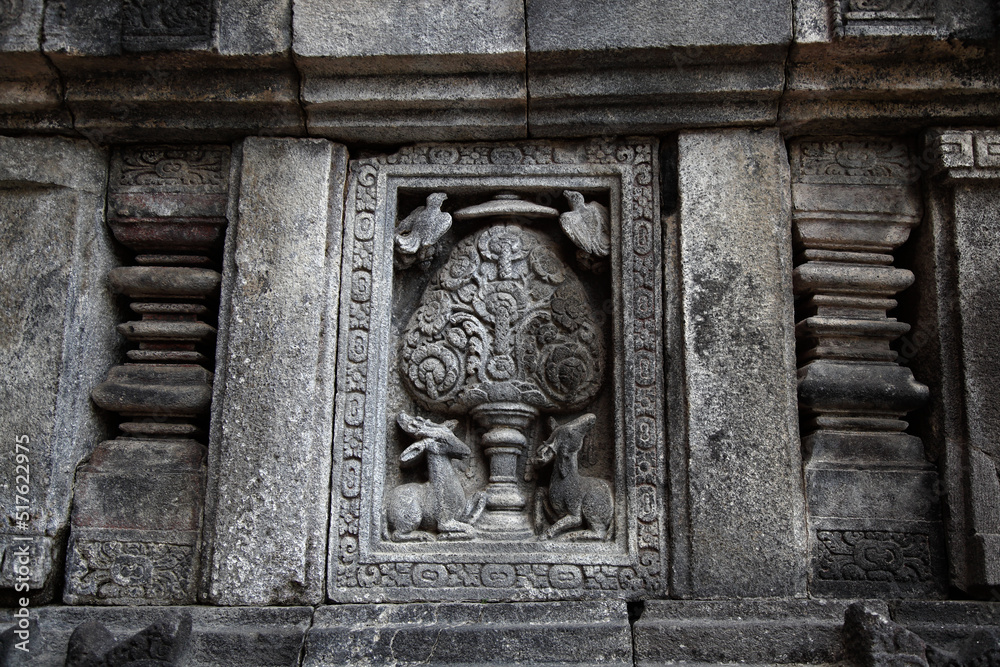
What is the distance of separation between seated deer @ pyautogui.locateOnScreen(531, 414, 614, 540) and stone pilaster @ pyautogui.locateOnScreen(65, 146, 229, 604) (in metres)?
1.48

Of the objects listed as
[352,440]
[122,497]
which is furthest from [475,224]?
[122,497]

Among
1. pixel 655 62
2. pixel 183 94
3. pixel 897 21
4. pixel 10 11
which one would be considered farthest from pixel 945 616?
pixel 10 11

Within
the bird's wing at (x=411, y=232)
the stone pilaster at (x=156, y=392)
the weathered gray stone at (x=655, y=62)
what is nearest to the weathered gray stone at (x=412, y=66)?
the weathered gray stone at (x=655, y=62)

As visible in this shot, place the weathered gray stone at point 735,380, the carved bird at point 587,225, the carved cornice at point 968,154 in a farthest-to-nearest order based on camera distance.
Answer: the carved bird at point 587,225 → the carved cornice at point 968,154 → the weathered gray stone at point 735,380

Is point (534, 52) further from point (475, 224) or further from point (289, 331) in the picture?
point (289, 331)

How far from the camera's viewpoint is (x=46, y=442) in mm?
3707

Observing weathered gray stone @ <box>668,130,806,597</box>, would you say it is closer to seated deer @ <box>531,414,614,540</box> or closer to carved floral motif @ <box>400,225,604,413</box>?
seated deer @ <box>531,414,614,540</box>

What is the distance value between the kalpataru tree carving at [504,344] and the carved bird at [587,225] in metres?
0.15

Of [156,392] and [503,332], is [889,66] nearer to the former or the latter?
[503,332]

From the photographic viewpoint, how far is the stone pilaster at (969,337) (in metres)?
3.50

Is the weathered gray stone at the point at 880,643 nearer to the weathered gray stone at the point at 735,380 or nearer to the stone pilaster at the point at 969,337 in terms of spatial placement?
the weathered gray stone at the point at 735,380

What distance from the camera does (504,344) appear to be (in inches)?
154

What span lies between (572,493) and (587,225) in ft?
3.96

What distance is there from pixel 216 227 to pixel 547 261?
1.53 metres
